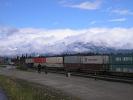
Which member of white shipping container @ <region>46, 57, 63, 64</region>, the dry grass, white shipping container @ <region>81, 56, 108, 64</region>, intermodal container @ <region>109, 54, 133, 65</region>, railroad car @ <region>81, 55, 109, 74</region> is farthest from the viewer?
white shipping container @ <region>46, 57, 63, 64</region>

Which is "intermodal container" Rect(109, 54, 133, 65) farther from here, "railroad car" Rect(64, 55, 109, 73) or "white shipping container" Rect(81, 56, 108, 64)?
"white shipping container" Rect(81, 56, 108, 64)

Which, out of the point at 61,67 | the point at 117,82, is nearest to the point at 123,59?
the point at 117,82

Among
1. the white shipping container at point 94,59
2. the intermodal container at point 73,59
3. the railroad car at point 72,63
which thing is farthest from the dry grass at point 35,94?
the intermodal container at point 73,59

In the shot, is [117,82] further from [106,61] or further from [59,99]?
[106,61]

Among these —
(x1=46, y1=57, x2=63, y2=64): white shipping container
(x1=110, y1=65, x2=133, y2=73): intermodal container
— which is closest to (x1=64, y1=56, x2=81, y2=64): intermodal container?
(x1=46, y1=57, x2=63, y2=64): white shipping container

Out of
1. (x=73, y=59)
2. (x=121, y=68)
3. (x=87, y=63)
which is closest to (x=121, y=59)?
(x=121, y=68)

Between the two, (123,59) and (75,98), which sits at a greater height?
(123,59)

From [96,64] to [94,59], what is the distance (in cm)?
134

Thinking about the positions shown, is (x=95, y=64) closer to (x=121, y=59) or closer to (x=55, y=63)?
(x=121, y=59)

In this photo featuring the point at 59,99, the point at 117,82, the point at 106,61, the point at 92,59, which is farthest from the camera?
the point at 92,59

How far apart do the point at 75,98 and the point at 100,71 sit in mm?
26189

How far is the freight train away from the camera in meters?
41.4

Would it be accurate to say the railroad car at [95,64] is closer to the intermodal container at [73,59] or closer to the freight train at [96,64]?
the freight train at [96,64]

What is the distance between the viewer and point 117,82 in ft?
107
